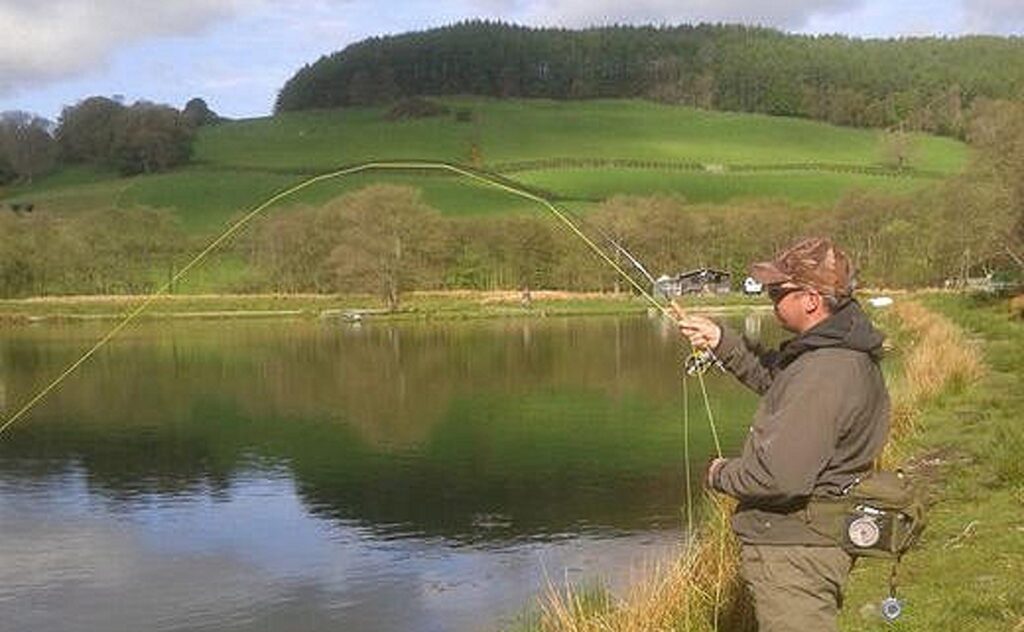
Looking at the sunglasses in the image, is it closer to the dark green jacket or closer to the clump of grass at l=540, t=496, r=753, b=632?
the dark green jacket

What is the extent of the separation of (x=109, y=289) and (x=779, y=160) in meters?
47.0

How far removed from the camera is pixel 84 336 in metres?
44.4

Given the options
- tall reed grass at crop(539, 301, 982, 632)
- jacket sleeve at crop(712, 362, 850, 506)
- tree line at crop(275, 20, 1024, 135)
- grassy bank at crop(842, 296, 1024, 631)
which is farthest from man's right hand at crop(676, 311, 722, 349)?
tree line at crop(275, 20, 1024, 135)

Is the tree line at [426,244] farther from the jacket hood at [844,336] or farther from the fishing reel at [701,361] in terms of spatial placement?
the jacket hood at [844,336]

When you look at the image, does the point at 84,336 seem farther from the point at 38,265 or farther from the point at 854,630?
the point at 854,630

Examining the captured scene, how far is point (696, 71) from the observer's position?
373 ft

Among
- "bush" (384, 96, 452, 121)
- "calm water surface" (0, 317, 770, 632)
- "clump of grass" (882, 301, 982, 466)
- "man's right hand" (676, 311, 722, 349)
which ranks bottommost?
"calm water surface" (0, 317, 770, 632)

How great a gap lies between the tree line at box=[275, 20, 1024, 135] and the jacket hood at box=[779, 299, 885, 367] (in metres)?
99.0

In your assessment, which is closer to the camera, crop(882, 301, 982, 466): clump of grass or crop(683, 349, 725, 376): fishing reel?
crop(683, 349, 725, 376): fishing reel

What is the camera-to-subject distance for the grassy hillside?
249 feet

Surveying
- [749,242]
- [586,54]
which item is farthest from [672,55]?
[749,242]

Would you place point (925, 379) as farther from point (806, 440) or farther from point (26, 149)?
point (26, 149)

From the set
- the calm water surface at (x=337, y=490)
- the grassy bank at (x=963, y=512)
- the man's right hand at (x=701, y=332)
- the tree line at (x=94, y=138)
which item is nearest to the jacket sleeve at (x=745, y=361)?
the man's right hand at (x=701, y=332)

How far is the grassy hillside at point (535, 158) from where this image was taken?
75938mm
